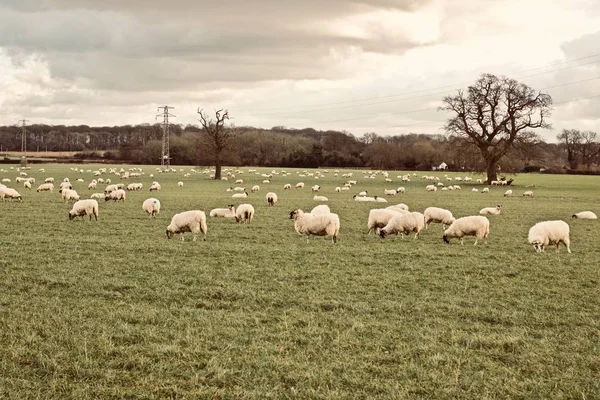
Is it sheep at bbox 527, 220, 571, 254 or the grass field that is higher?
sheep at bbox 527, 220, 571, 254

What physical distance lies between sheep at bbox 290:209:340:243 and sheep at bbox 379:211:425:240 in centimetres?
216

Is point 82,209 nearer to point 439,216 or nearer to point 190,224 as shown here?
point 190,224

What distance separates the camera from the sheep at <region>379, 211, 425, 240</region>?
1952 centimetres

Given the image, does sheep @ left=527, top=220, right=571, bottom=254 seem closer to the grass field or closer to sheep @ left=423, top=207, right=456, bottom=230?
the grass field

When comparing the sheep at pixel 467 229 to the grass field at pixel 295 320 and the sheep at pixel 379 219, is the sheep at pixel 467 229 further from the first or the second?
the sheep at pixel 379 219

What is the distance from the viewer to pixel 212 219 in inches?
969

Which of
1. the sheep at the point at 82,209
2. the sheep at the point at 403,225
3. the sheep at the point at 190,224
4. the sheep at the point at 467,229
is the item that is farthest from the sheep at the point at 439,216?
the sheep at the point at 82,209

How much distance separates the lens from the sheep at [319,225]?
18.4 metres

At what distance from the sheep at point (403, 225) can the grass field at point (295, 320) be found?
5.10 ft

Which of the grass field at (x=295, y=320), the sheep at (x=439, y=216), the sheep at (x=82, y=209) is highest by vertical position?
the sheep at (x=439, y=216)

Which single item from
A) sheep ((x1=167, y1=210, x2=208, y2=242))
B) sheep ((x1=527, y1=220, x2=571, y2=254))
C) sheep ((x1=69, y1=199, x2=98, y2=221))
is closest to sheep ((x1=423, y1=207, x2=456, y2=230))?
sheep ((x1=527, y1=220, x2=571, y2=254))

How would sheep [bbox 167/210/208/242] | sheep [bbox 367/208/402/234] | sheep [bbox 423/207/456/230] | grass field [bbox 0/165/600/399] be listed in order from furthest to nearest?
sheep [bbox 423/207/456/230]
sheep [bbox 367/208/402/234]
sheep [bbox 167/210/208/242]
grass field [bbox 0/165/600/399]

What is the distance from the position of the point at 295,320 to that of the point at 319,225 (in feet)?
30.5

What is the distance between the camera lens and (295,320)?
927 cm
